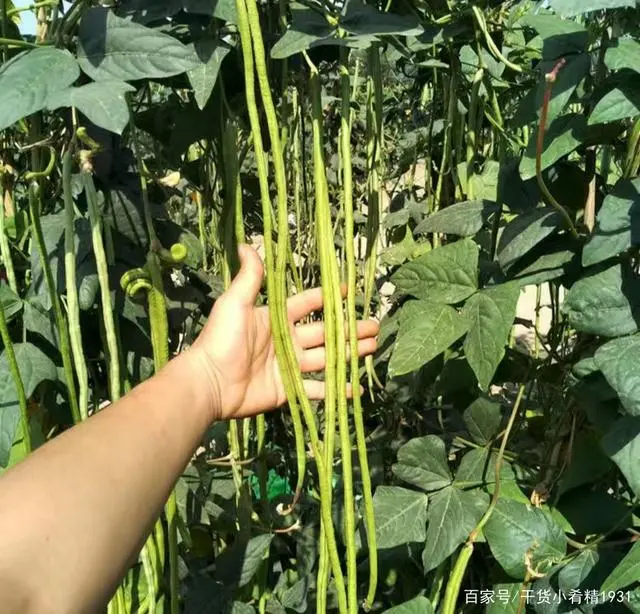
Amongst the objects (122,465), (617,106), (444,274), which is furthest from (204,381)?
(617,106)

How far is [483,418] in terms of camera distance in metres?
1.01

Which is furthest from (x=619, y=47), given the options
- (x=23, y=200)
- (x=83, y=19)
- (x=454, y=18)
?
(x=23, y=200)

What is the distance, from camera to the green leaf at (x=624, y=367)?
73 cm

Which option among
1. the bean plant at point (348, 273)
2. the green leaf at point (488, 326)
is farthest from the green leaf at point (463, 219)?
the green leaf at point (488, 326)

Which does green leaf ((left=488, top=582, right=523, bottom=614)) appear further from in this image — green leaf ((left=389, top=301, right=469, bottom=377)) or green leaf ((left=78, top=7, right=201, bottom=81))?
green leaf ((left=78, top=7, right=201, bottom=81))

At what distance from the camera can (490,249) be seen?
0.98 metres

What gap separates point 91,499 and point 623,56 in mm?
608

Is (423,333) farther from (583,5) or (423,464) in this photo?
(583,5)

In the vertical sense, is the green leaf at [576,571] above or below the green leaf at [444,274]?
below

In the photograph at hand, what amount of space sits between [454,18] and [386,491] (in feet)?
1.93

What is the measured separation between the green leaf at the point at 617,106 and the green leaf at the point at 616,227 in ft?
0.28

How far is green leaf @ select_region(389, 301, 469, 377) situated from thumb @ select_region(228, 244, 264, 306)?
0.17 metres

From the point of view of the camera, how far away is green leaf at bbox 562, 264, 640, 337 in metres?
0.77

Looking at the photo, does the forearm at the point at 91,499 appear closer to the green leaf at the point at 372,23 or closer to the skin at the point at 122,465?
the skin at the point at 122,465
